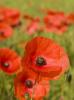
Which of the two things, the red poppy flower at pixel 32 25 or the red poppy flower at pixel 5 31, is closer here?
the red poppy flower at pixel 5 31

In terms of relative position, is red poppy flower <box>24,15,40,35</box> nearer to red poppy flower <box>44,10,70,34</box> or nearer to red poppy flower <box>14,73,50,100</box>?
red poppy flower <box>44,10,70,34</box>

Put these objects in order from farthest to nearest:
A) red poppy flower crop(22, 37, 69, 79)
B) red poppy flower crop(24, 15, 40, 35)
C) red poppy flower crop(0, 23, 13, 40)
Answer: red poppy flower crop(24, 15, 40, 35) < red poppy flower crop(0, 23, 13, 40) < red poppy flower crop(22, 37, 69, 79)

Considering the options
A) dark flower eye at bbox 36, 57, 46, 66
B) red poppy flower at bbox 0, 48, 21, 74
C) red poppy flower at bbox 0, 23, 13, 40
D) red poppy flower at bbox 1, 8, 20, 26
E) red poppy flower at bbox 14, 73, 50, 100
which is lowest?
red poppy flower at bbox 14, 73, 50, 100

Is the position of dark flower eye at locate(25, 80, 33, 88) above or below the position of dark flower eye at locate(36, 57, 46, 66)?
below

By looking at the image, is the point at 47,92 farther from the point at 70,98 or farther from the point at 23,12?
the point at 23,12

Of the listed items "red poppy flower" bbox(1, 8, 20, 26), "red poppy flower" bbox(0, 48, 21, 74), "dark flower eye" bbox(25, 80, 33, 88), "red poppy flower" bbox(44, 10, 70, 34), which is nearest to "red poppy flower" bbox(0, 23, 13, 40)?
"red poppy flower" bbox(1, 8, 20, 26)

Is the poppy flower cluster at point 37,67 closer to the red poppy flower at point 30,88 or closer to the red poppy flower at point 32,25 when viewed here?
the red poppy flower at point 30,88

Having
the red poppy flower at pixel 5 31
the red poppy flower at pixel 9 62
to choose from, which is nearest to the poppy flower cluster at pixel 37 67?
the red poppy flower at pixel 9 62
